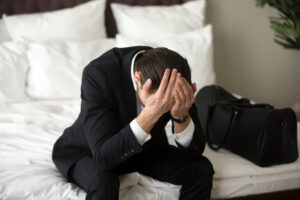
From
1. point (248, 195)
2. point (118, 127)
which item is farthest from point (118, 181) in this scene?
point (248, 195)

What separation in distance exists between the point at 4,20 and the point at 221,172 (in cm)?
171

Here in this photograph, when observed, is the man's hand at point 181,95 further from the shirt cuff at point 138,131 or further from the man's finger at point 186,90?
the shirt cuff at point 138,131

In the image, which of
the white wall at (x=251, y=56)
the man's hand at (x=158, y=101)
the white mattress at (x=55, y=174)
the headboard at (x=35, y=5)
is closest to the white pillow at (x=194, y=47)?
the headboard at (x=35, y=5)

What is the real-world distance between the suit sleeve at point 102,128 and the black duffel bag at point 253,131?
58cm

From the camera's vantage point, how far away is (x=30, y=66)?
2.17 m

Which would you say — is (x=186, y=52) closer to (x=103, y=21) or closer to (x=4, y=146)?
(x=103, y=21)

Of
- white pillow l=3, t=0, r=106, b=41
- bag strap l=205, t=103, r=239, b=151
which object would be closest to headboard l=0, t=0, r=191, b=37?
white pillow l=3, t=0, r=106, b=41

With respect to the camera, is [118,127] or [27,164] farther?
[27,164]

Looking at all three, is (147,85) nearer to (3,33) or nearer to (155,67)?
(155,67)

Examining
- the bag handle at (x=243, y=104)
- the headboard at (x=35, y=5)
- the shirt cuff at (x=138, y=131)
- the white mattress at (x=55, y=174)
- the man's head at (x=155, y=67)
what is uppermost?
the man's head at (x=155, y=67)

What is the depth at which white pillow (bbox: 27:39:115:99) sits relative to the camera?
2121 millimetres

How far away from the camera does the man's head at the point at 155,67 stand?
3.56 ft

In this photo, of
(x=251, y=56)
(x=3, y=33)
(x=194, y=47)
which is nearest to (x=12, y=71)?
(x=3, y=33)

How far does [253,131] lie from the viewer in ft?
4.96
